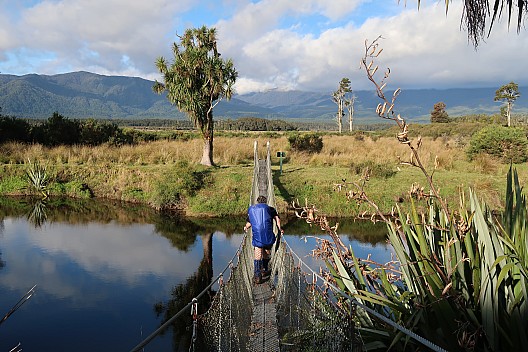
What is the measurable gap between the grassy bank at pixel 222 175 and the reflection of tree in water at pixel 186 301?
309 centimetres

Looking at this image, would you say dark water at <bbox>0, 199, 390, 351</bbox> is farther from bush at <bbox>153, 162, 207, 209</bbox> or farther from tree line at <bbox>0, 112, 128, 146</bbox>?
tree line at <bbox>0, 112, 128, 146</bbox>

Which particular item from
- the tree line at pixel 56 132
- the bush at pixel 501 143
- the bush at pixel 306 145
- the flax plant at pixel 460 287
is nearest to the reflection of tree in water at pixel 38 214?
the tree line at pixel 56 132

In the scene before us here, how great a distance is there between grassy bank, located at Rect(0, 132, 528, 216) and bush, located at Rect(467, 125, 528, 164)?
535mm

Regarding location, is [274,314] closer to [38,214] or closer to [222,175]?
[222,175]

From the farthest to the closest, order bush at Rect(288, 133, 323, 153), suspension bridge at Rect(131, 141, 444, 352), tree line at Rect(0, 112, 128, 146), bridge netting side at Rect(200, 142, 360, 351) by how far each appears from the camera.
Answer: tree line at Rect(0, 112, 128, 146) → bush at Rect(288, 133, 323, 153) → suspension bridge at Rect(131, 141, 444, 352) → bridge netting side at Rect(200, 142, 360, 351)

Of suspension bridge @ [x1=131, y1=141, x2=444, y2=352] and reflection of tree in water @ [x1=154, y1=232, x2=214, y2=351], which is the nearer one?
suspension bridge @ [x1=131, y1=141, x2=444, y2=352]

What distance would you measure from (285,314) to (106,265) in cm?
500

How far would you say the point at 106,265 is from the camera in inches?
312

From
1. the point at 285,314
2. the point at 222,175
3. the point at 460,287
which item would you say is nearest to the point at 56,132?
the point at 222,175

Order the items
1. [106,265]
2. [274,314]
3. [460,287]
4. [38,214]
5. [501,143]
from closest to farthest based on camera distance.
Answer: [460,287] < [274,314] < [106,265] < [38,214] < [501,143]

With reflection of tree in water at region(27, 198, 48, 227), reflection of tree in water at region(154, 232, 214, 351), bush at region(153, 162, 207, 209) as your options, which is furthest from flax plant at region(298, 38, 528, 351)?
reflection of tree in water at region(27, 198, 48, 227)

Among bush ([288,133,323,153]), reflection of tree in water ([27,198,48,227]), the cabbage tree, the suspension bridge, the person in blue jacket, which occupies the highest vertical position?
the cabbage tree

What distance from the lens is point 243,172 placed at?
12.2 m

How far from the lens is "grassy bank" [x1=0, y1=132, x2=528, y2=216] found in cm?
1109
